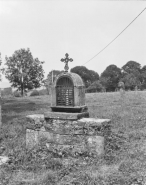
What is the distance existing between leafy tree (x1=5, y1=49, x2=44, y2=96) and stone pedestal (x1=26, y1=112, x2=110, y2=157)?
3487 cm

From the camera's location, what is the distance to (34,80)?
135 ft

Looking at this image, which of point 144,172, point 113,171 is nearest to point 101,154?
point 113,171

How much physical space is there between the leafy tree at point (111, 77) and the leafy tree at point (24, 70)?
21.2m

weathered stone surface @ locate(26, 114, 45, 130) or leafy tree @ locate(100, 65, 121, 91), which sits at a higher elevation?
leafy tree @ locate(100, 65, 121, 91)

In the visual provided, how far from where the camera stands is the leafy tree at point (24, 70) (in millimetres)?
41188

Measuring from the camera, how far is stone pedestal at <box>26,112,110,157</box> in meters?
6.25

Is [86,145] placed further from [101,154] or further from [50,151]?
[50,151]

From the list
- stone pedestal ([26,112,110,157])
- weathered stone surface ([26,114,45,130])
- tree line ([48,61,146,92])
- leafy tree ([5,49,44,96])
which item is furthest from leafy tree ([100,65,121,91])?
stone pedestal ([26,112,110,157])

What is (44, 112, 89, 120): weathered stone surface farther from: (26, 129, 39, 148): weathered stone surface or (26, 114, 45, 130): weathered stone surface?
(26, 129, 39, 148): weathered stone surface

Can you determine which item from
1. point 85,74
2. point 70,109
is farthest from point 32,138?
point 85,74

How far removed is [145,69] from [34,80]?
3446cm

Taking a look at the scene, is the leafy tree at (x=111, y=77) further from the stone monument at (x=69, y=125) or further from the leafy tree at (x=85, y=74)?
the stone monument at (x=69, y=125)

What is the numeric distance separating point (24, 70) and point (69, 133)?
37105 millimetres

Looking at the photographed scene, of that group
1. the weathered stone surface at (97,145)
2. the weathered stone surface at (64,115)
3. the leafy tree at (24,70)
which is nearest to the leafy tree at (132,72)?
the leafy tree at (24,70)
